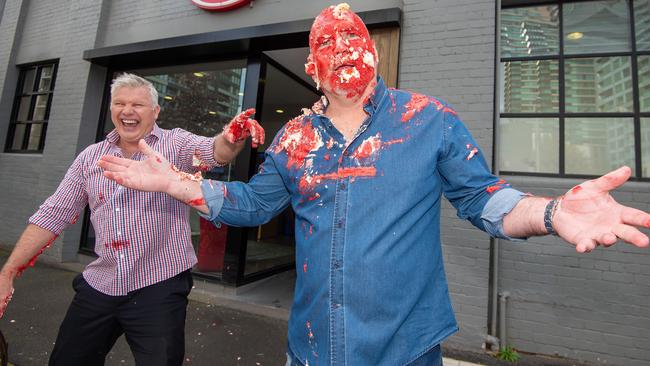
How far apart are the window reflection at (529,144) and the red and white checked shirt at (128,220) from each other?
3013mm

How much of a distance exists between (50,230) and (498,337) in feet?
12.3

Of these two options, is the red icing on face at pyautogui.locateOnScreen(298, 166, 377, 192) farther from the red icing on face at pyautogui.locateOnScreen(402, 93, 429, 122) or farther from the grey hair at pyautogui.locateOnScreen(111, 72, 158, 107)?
the grey hair at pyautogui.locateOnScreen(111, 72, 158, 107)

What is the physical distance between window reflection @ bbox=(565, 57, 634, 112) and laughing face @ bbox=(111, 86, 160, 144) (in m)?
3.86

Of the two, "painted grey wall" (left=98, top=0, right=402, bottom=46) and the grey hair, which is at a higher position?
"painted grey wall" (left=98, top=0, right=402, bottom=46)

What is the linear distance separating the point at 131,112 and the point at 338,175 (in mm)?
1462

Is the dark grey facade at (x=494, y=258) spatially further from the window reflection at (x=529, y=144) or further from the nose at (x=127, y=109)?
the nose at (x=127, y=109)

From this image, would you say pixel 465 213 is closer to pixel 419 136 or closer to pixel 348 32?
pixel 419 136

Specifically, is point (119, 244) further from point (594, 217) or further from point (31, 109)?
point (31, 109)

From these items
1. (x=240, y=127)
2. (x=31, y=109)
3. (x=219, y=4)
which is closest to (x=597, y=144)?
(x=240, y=127)

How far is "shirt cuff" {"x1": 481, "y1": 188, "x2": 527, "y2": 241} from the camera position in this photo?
3.69 ft

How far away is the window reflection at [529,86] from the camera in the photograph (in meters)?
3.48

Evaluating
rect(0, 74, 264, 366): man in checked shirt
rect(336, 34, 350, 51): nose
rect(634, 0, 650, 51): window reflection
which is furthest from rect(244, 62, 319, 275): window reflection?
rect(634, 0, 650, 51): window reflection

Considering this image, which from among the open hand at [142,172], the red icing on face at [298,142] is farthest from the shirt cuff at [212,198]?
the red icing on face at [298,142]

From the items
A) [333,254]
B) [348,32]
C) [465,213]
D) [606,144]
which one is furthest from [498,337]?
[348,32]
